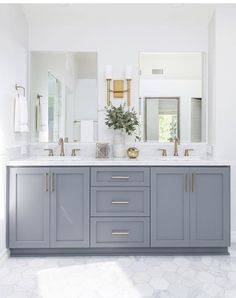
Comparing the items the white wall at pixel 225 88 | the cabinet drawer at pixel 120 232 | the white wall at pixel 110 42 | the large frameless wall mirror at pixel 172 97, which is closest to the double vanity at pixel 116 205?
the cabinet drawer at pixel 120 232

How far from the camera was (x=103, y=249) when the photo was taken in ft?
9.86

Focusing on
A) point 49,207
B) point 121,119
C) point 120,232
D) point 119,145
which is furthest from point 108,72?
point 120,232

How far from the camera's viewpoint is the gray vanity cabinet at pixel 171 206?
Result: 297cm

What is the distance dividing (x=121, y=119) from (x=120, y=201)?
0.87m

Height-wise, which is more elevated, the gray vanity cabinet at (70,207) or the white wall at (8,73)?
the white wall at (8,73)

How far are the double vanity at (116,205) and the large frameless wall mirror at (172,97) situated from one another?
699 millimetres

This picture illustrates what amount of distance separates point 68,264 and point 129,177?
859mm

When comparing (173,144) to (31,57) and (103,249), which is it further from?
(31,57)

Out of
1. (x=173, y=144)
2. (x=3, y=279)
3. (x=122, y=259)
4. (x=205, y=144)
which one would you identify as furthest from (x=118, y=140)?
(x=3, y=279)

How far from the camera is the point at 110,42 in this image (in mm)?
3602

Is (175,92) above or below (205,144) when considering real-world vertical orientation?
above

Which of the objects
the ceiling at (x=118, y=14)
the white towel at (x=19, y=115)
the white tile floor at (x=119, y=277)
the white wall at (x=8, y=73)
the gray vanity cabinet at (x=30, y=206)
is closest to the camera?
the white tile floor at (x=119, y=277)

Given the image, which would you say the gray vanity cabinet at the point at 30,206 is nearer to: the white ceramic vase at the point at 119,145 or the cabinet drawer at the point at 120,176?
the cabinet drawer at the point at 120,176

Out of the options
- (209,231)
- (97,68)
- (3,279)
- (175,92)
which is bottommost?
(3,279)
